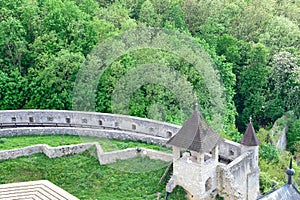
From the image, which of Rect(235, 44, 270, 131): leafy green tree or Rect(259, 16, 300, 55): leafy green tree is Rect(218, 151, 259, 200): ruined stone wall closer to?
Rect(235, 44, 270, 131): leafy green tree

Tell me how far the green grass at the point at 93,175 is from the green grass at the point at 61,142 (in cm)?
170

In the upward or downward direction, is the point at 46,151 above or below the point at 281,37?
below

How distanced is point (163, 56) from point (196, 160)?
14397mm

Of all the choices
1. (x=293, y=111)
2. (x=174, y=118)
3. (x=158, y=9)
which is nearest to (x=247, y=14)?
(x=158, y=9)

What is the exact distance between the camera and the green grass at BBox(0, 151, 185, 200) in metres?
23.6

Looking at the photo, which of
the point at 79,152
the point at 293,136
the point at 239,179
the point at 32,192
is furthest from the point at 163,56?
the point at 32,192

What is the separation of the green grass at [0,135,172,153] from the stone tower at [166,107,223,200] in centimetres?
403

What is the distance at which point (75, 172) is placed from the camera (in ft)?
82.6

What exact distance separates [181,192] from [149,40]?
1648 centimetres

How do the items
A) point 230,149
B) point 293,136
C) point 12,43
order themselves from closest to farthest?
point 230,149 < point 12,43 < point 293,136

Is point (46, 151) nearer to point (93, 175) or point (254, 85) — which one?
point (93, 175)

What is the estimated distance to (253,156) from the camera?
25.6 m

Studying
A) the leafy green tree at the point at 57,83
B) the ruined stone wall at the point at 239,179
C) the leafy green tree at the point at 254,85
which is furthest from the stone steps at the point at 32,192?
the leafy green tree at the point at 254,85

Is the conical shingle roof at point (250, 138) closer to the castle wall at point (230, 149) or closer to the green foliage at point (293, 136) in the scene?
the castle wall at point (230, 149)
